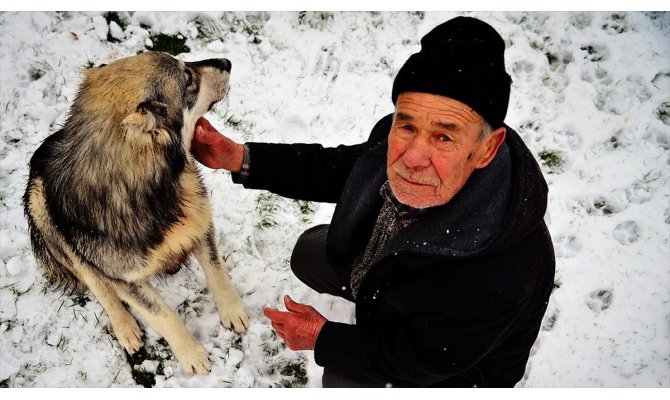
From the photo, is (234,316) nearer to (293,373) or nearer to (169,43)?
(293,373)

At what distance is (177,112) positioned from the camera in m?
2.45

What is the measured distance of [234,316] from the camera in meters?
3.42

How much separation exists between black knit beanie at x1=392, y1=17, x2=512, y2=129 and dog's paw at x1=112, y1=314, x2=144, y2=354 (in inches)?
104

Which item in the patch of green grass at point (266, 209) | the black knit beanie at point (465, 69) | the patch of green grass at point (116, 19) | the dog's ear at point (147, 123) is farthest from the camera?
the patch of green grass at point (116, 19)

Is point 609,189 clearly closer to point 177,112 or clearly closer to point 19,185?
point 177,112

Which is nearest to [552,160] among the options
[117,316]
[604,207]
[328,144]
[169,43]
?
[604,207]

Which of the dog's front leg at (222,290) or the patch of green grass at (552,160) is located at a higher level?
the patch of green grass at (552,160)

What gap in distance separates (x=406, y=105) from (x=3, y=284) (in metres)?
3.33

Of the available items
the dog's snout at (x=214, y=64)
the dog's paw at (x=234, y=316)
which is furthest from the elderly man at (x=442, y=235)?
the dog's paw at (x=234, y=316)

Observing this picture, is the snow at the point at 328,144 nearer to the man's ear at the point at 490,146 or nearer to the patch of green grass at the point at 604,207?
the patch of green grass at the point at 604,207

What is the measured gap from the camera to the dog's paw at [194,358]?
10.7ft

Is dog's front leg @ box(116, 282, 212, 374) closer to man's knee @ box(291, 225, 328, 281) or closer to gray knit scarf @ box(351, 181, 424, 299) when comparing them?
man's knee @ box(291, 225, 328, 281)

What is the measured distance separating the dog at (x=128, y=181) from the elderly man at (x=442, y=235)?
28 centimetres

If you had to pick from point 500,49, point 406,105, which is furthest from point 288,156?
point 500,49
